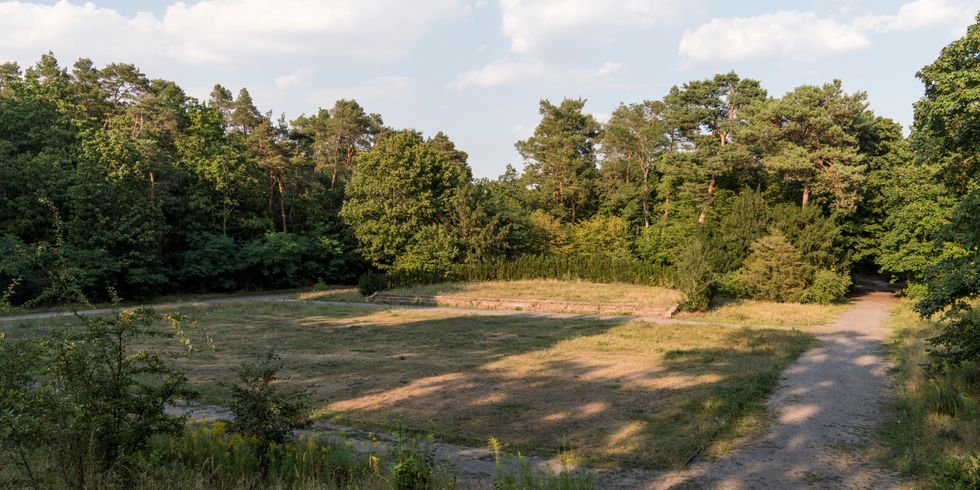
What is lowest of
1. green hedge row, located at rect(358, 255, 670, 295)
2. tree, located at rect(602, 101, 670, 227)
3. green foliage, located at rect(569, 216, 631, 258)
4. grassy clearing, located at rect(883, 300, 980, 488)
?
grassy clearing, located at rect(883, 300, 980, 488)

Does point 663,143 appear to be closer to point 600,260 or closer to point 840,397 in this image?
point 600,260

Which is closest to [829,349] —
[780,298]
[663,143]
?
[780,298]

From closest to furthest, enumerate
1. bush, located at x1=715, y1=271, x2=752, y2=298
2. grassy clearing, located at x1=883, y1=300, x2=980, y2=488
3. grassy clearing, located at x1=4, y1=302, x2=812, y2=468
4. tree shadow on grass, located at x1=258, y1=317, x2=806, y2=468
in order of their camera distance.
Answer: grassy clearing, located at x1=883, y1=300, x2=980, y2=488, tree shadow on grass, located at x1=258, y1=317, x2=806, y2=468, grassy clearing, located at x1=4, y1=302, x2=812, y2=468, bush, located at x1=715, y1=271, x2=752, y2=298

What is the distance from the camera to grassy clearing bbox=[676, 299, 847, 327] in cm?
2225

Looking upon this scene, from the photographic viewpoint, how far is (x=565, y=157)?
47.3 meters

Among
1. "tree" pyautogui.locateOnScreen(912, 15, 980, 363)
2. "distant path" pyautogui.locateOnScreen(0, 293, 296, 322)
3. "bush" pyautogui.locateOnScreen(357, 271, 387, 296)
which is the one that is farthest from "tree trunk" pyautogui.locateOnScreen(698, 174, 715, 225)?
"distant path" pyautogui.locateOnScreen(0, 293, 296, 322)

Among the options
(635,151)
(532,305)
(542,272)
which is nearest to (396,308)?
(532,305)

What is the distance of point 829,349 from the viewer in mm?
16219

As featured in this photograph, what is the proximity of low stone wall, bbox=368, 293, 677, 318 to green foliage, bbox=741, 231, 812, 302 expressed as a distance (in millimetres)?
7462

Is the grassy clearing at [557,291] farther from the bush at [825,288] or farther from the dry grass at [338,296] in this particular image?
the bush at [825,288]

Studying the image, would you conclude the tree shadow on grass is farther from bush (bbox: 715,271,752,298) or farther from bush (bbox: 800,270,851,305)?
bush (bbox: 800,270,851,305)

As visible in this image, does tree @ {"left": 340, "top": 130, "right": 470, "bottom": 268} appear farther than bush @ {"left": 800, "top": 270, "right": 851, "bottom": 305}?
Yes

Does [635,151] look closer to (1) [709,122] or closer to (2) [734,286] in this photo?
(1) [709,122]

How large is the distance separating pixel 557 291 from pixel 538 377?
18.7m
